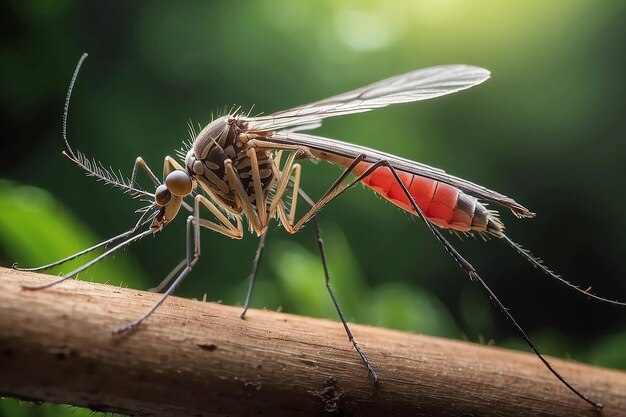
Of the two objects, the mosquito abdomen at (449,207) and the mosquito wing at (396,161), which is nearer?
the mosquito wing at (396,161)

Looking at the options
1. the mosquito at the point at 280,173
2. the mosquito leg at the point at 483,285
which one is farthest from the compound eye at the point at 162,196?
the mosquito leg at the point at 483,285

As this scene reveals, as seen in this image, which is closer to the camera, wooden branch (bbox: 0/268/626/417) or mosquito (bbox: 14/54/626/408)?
wooden branch (bbox: 0/268/626/417)

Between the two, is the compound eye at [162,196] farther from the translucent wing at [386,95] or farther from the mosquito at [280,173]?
the translucent wing at [386,95]

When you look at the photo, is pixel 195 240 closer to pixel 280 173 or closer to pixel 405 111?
pixel 280 173

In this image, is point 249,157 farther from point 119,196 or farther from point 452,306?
point 452,306

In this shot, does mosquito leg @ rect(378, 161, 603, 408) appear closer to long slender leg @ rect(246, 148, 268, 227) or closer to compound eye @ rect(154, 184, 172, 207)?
long slender leg @ rect(246, 148, 268, 227)

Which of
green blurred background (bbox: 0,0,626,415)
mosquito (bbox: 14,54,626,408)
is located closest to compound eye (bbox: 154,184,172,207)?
mosquito (bbox: 14,54,626,408)
